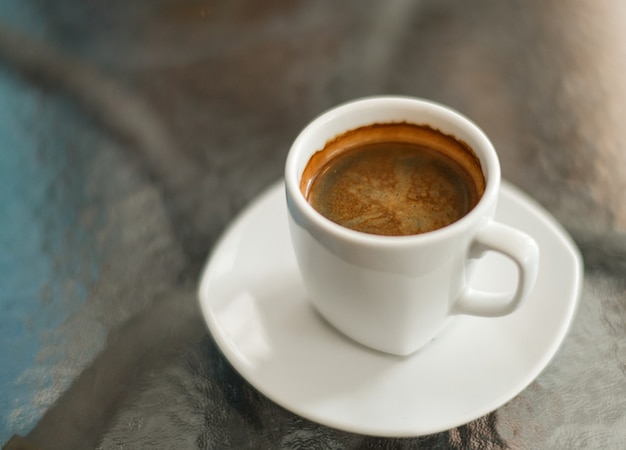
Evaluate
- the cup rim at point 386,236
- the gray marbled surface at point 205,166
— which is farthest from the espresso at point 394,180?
the gray marbled surface at point 205,166

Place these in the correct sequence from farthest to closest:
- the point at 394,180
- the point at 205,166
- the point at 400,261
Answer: the point at 205,166, the point at 394,180, the point at 400,261

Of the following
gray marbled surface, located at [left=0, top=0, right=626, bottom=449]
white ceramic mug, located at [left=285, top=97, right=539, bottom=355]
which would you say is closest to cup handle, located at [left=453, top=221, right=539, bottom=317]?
white ceramic mug, located at [left=285, top=97, right=539, bottom=355]

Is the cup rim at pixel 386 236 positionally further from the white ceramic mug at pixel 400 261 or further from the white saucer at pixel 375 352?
the white saucer at pixel 375 352

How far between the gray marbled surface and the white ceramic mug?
0.11m

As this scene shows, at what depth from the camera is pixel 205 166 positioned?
835 mm

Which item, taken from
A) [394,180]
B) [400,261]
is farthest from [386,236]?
[394,180]

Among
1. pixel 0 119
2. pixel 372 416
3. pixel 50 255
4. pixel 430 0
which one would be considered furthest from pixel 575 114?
pixel 0 119

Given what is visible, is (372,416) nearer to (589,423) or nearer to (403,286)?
(403,286)

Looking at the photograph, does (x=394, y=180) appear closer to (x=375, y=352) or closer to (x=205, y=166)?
(x=375, y=352)

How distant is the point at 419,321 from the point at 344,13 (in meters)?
0.65

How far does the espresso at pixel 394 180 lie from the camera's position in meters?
0.58

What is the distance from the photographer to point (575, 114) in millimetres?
867

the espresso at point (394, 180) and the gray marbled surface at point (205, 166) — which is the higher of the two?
the espresso at point (394, 180)

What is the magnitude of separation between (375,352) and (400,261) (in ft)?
0.41
